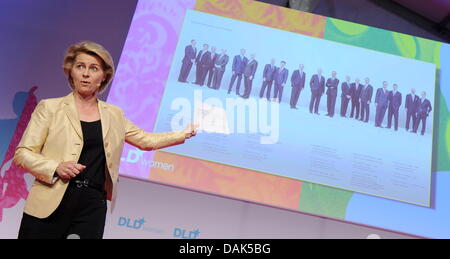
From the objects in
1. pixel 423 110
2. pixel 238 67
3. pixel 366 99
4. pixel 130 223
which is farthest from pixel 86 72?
pixel 423 110

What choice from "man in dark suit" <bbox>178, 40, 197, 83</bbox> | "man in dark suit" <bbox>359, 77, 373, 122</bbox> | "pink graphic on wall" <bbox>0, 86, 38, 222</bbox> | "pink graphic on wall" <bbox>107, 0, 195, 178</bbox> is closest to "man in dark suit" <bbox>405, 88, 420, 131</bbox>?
"man in dark suit" <bbox>359, 77, 373, 122</bbox>

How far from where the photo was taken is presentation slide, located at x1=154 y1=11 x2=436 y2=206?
329 centimetres

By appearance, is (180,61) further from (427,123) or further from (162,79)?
(427,123)

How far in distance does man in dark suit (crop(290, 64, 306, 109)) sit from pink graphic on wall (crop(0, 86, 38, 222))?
6.88 ft

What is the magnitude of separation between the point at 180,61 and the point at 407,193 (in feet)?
6.30

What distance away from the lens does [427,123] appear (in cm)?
354

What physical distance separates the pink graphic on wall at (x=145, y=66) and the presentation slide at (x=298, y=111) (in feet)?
0.25

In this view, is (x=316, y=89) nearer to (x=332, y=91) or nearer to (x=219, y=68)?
(x=332, y=91)

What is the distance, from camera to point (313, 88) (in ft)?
11.6

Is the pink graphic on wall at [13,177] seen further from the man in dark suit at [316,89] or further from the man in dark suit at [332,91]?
the man in dark suit at [332,91]

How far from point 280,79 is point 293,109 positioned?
261 mm

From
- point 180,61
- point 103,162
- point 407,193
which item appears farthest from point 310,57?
point 103,162

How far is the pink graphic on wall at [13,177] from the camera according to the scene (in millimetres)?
3516

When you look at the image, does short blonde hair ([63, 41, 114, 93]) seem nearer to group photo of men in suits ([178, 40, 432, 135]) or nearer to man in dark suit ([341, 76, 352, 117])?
group photo of men in suits ([178, 40, 432, 135])
